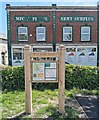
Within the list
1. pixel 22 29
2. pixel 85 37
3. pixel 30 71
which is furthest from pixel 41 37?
pixel 30 71

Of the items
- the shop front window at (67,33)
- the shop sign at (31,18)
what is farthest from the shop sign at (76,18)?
the shop sign at (31,18)

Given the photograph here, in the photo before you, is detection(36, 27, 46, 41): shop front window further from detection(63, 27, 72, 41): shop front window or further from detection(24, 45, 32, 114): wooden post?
detection(24, 45, 32, 114): wooden post

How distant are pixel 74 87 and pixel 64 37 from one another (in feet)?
44.7

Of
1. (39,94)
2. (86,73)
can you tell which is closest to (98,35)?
(86,73)

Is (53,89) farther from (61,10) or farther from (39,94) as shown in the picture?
(61,10)

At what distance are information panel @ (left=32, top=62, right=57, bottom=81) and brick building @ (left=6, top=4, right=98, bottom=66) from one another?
15800mm

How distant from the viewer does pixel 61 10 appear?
21.2 meters

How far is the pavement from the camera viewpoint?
5.10 metres

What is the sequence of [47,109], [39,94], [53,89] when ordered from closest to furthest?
[47,109] → [39,94] → [53,89]

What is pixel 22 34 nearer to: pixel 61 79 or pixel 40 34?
pixel 40 34

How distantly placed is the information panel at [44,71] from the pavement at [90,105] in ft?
4.34

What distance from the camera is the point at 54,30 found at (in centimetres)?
2100

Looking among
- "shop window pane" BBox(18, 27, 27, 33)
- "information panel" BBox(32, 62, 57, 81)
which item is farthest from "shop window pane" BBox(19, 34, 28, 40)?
"information panel" BBox(32, 62, 57, 81)

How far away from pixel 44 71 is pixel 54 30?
53.0 ft
